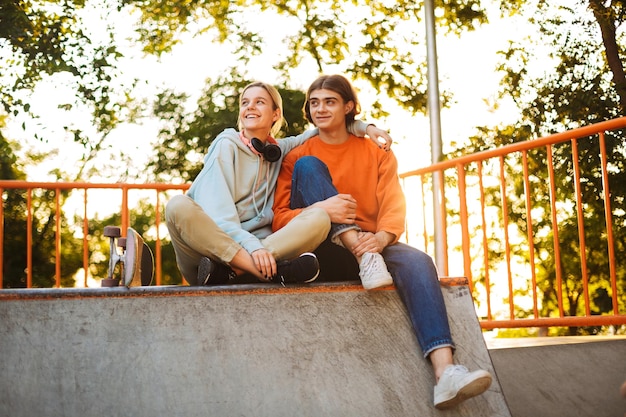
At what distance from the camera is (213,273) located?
279 cm

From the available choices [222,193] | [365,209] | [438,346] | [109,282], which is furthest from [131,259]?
[438,346]

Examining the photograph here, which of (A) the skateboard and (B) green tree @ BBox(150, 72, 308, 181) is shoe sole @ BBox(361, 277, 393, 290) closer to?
(A) the skateboard

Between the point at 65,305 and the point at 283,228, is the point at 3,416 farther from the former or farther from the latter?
the point at 283,228

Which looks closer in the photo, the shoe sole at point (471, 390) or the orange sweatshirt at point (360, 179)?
the shoe sole at point (471, 390)

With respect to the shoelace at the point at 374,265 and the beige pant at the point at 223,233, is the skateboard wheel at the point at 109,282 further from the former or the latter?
the shoelace at the point at 374,265

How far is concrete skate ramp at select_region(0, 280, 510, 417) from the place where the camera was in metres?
2.31

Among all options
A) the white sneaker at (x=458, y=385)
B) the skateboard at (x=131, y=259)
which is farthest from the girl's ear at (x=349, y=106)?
the white sneaker at (x=458, y=385)

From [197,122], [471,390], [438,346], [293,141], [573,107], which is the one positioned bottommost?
[471,390]

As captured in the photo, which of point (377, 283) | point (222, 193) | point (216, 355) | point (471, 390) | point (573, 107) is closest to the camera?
point (471, 390)

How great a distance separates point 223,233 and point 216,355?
52cm

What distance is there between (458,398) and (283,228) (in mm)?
973

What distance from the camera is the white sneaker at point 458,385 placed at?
2326mm

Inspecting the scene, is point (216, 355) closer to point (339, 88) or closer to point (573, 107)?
point (339, 88)

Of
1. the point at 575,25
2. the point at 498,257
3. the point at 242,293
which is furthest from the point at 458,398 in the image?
the point at 498,257
